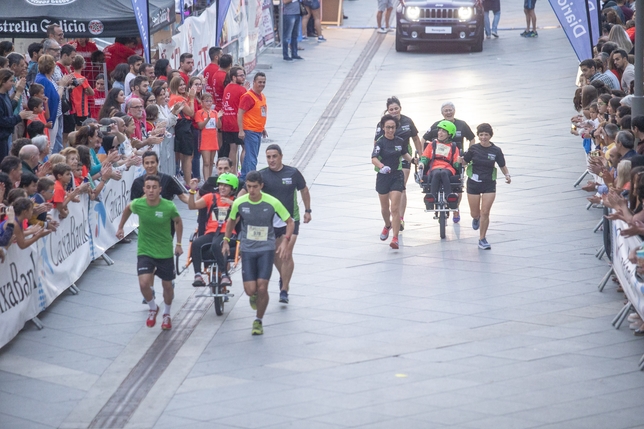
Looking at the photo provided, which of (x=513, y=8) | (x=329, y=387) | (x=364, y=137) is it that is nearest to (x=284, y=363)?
(x=329, y=387)

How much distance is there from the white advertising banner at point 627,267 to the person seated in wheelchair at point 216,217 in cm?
428

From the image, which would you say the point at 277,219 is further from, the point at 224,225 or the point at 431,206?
the point at 431,206

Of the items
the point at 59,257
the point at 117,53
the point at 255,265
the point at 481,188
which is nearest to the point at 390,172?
the point at 481,188

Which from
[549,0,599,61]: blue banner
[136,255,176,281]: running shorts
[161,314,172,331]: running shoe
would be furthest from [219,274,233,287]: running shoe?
[549,0,599,61]: blue banner

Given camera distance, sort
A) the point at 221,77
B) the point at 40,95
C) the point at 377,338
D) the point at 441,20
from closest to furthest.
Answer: the point at 377,338, the point at 40,95, the point at 221,77, the point at 441,20

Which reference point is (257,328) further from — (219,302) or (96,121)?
(96,121)

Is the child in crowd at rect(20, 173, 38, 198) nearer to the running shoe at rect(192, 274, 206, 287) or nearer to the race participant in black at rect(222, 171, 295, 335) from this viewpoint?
the running shoe at rect(192, 274, 206, 287)

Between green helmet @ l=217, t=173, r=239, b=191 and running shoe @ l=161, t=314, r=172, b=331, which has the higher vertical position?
green helmet @ l=217, t=173, r=239, b=191

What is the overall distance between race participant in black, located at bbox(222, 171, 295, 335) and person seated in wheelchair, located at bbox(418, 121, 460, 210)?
426cm

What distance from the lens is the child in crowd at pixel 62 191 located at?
1222 cm

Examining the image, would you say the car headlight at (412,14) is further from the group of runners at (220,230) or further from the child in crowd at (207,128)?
the group of runners at (220,230)

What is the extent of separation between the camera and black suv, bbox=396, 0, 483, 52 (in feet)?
94.9

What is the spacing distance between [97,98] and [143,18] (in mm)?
1861

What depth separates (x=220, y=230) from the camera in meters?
12.1
